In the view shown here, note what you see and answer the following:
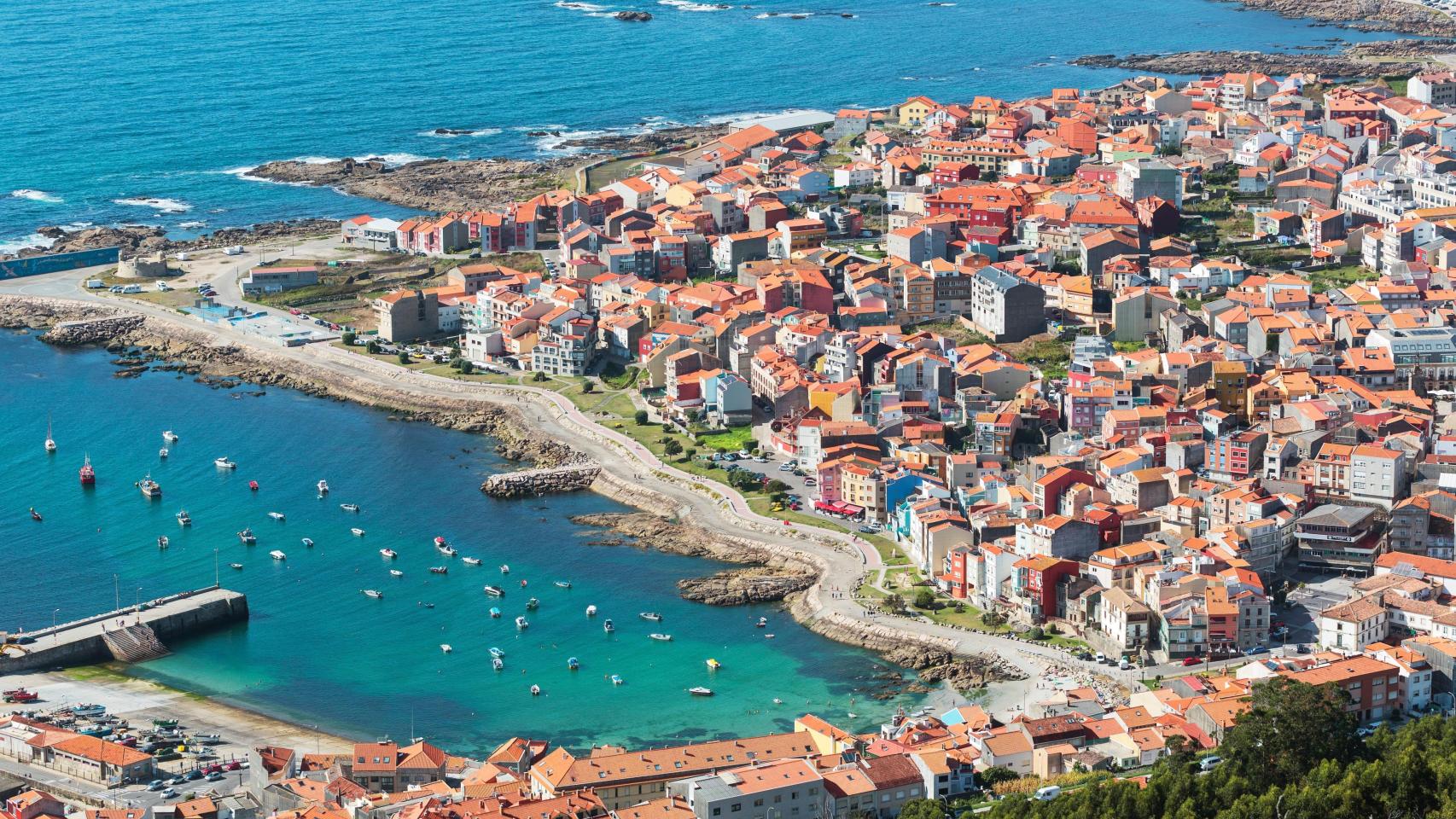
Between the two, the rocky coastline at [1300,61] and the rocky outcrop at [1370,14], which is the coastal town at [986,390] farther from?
the rocky outcrop at [1370,14]

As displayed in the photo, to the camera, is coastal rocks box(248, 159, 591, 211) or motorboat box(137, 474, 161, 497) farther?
coastal rocks box(248, 159, 591, 211)

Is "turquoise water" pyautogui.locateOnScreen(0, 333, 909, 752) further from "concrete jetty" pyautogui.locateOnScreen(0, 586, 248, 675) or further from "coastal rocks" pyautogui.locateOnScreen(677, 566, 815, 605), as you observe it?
"concrete jetty" pyautogui.locateOnScreen(0, 586, 248, 675)

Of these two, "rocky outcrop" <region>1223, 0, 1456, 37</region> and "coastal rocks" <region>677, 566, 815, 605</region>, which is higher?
"rocky outcrop" <region>1223, 0, 1456, 37</region>

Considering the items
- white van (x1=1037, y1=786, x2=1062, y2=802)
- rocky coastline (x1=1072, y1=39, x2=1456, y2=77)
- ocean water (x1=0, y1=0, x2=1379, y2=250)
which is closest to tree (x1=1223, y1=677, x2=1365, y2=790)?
white van (x1=1037, y1=786, x2=1062, y2=802)

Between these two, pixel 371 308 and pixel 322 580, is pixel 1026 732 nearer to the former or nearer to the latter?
pixel 322 580

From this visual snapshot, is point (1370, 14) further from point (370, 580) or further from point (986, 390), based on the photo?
point (370, 580)

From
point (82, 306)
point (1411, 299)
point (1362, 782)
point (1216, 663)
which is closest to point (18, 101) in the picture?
point (82, 306)
